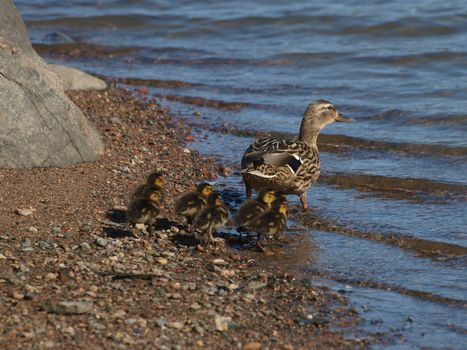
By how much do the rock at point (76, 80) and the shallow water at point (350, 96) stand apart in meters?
0.83

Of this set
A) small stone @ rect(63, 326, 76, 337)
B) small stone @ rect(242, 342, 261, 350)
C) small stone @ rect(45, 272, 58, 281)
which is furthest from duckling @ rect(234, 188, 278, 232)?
small stone @ rect(63, 326, 76, 337)

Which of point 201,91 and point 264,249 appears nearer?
point 264,249

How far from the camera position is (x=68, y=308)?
5.41 m

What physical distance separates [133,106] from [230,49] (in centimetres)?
409

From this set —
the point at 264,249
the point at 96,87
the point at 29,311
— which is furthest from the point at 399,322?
the point at 96,87

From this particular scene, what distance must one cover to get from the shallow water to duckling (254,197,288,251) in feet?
1.16

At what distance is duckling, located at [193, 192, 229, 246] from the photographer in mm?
6992

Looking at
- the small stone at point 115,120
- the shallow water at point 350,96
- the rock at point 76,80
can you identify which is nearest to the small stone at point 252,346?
the shallow water at point 350,96

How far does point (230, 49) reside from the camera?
15.0m

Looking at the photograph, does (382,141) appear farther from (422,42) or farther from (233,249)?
(422,42)

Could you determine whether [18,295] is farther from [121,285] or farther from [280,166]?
[280,166]

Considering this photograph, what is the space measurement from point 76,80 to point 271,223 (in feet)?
17.7

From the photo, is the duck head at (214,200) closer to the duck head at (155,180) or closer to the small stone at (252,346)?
the duck head at (155,180)

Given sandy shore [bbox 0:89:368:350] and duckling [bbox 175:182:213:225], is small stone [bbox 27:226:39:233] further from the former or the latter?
duckling [bbox 175:182:213:225]
